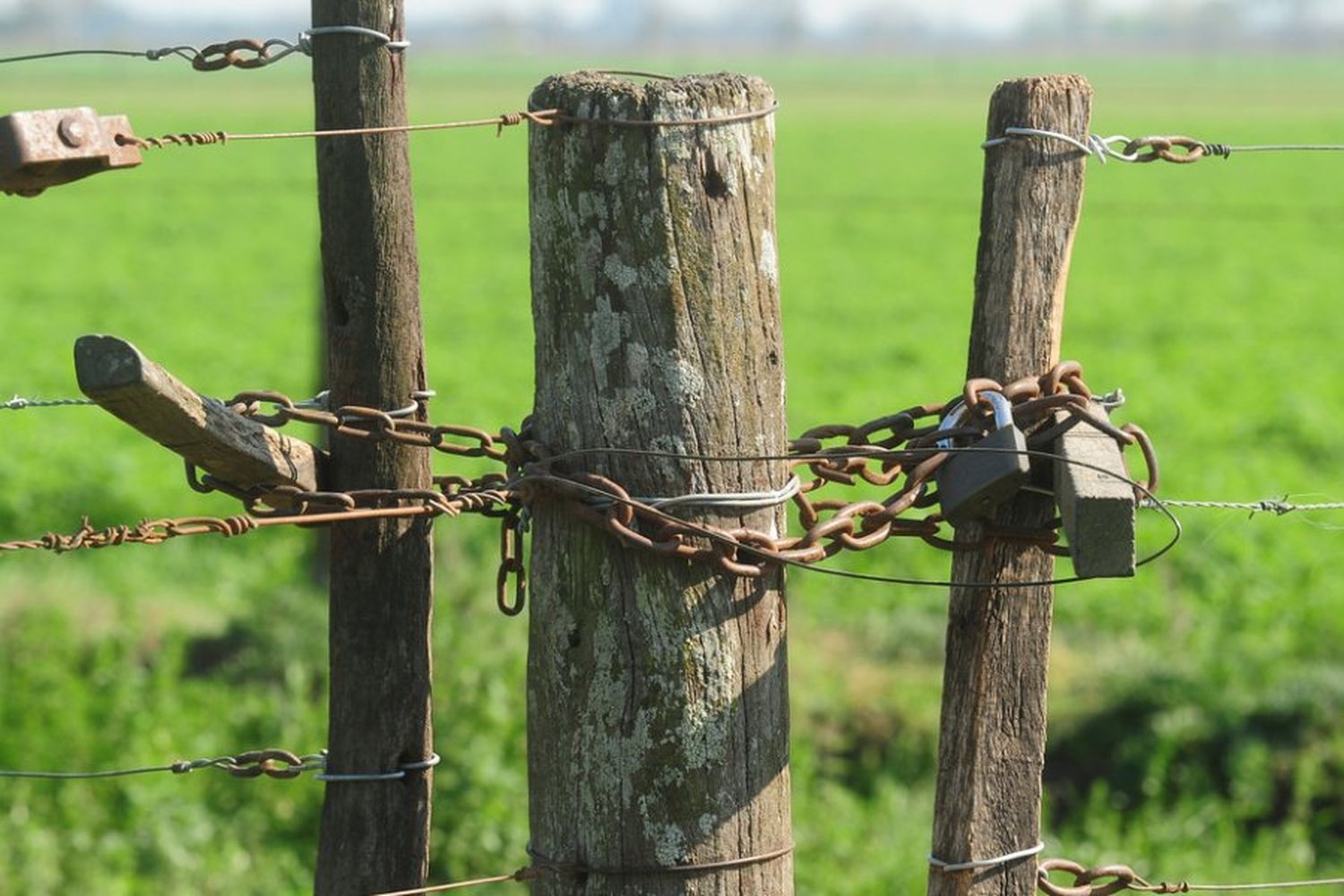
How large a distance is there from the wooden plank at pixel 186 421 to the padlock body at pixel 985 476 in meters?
1.04

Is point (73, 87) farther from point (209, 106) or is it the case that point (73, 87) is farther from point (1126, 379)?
point (1126, 379)

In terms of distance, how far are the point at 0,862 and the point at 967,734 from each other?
170 inches

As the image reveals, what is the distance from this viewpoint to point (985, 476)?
7.48 feet

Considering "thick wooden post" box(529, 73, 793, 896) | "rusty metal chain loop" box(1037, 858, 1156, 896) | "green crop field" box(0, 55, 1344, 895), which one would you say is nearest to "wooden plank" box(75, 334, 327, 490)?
"thick wooden post" box(529, 73, 793, 896)

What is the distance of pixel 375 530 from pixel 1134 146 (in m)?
1.41

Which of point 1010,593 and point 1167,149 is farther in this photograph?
point 1167,149

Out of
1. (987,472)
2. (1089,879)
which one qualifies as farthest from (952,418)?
(1089,879)

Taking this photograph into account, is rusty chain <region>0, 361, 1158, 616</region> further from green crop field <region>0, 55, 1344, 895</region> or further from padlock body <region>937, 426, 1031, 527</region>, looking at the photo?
green crop field <region>0, 55, 1344, 895</region>

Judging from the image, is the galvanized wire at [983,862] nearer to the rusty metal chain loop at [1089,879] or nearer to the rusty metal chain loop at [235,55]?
the rusty metal chain loop at [1089,879]

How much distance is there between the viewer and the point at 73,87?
228 ft

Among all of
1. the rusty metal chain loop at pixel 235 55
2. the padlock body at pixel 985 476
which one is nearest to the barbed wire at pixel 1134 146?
the padlock body at pixel 985 476

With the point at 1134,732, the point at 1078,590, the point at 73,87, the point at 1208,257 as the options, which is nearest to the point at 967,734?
the point at 1134,732

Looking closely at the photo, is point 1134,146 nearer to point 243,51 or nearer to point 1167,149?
point 1167,149

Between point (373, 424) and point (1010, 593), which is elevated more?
point (373, 424)
